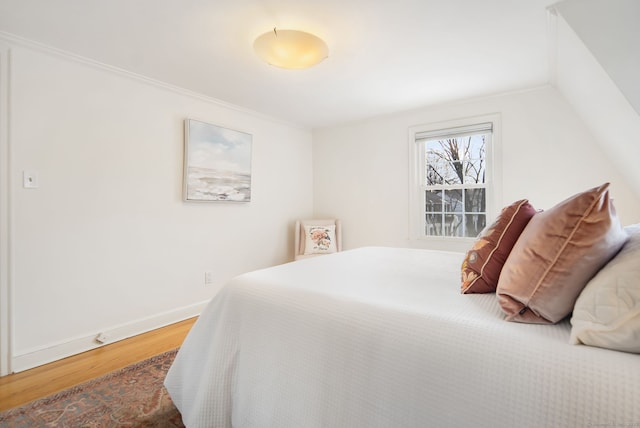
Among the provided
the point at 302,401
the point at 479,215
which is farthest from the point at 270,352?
the point at 479,215

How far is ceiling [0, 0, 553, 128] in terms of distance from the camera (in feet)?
5.82

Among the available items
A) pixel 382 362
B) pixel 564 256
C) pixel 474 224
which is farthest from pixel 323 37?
pixel 474 224

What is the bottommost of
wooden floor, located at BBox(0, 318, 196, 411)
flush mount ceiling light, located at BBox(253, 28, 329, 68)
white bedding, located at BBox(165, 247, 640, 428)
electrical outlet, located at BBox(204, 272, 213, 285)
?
wooden floor, located at BBox(0, 318, 196, 411)

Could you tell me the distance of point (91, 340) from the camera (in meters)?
2.39

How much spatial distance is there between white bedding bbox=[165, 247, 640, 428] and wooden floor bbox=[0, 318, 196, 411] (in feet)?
3.23

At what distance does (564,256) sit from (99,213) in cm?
295

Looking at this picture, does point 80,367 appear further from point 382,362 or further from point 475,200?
point 475,200

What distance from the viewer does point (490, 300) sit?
116cm

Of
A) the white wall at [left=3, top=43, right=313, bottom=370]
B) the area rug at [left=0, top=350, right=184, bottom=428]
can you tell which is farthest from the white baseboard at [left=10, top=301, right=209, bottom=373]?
the area rug at [left=0, top=350, right=184, bottom=428]

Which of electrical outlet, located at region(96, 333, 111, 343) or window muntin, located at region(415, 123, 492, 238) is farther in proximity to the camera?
window muntin, located at region(415, 123, 492, 238)

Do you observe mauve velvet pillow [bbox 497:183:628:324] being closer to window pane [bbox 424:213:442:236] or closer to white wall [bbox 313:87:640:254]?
white wall [bbox 313:87:640:254]

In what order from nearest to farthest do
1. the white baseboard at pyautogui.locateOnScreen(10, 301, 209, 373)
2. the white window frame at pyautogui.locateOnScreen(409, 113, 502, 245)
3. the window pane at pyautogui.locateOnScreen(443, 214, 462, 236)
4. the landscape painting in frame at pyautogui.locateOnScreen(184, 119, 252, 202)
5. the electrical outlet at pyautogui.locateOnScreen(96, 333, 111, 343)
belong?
the white baseboard at pyautogui.locateOnScreen(10, 301, 209, 373)
the electrical outlet at pyautogui.locateOnScreen(96, 333, 111, 343)
the landscape painting in frame at pyautogui.locateOnScreen(184, 119, 252, 202)
the white window frame at pyautogui.locateOnScreen(409, 113, 502, 245)
the window pane at pyautogui.locateOnScreen(443, 214, 462, 236)

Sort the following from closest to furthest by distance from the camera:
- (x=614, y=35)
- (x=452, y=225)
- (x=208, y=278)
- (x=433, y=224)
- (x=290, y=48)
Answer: (x=614, y=35) < (x=290, y=48) < (x=208, y=278) < (x=452, y=225) < (x=433, y=224)

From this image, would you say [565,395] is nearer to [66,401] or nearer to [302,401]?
[302,401]
